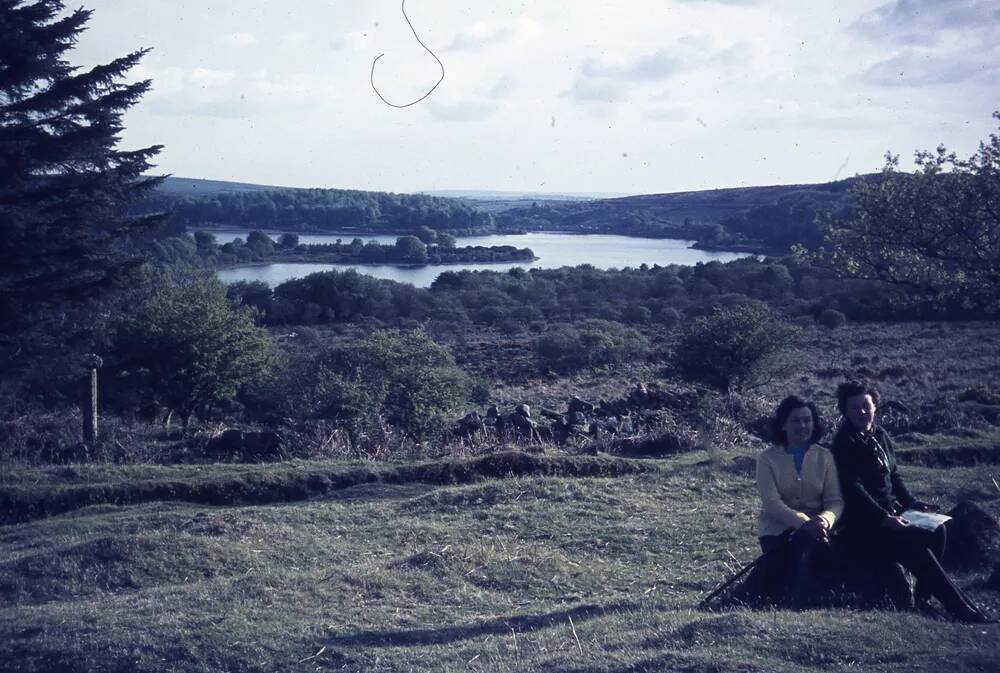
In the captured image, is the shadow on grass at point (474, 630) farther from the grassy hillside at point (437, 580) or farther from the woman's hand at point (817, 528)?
the woman's hand at point (817, 528)

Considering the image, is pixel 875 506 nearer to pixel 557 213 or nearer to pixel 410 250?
pixel 410 250

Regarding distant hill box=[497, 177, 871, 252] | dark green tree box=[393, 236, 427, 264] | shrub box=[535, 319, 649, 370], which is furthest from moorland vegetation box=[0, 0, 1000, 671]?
dark green tree box=[393, 236, 427, 264]

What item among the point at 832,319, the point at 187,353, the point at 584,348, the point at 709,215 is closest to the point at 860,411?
the point at 187,353

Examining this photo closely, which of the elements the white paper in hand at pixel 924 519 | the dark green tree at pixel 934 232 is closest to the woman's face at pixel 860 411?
the white paper in hand at pixel 924 519

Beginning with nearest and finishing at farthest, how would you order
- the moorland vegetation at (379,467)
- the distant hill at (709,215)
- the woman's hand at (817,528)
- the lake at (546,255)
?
the moorland vegetation at (379,467) < the woman's hand at (817,528) < the distant hill at (709,215) < the lake at (546,255)

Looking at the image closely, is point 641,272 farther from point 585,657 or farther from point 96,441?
point 585,657

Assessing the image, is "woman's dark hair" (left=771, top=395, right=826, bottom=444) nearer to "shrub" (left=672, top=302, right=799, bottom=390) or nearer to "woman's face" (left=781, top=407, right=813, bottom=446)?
"woman's face" (left=781, top=407, right=813, bottom=446)
